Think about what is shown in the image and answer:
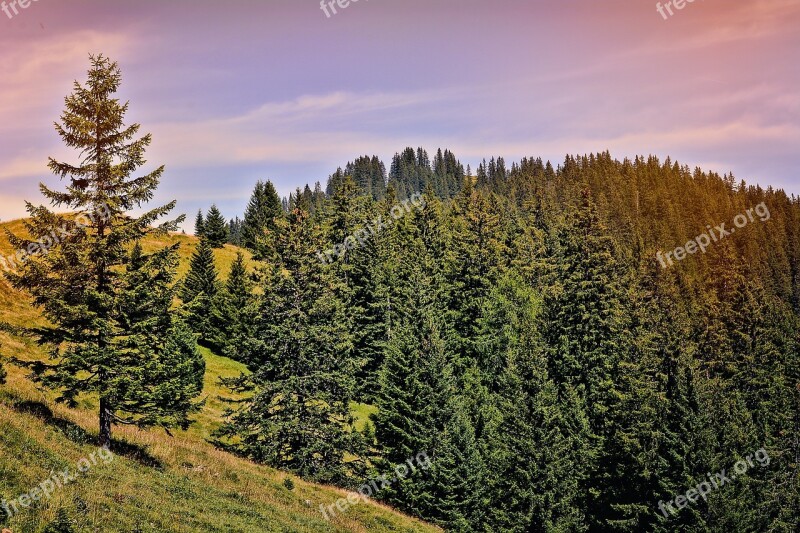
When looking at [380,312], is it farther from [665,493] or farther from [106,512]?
[106,512]

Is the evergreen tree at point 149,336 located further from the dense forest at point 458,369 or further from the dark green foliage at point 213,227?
the dark green foliage at point 213,227

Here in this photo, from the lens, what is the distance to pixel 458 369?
5197 cm

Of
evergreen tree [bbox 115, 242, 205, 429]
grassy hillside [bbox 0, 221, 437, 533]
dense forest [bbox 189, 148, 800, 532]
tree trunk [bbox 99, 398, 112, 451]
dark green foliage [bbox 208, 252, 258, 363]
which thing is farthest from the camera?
dark green foliage [bbox 208, 252, 258, 363]

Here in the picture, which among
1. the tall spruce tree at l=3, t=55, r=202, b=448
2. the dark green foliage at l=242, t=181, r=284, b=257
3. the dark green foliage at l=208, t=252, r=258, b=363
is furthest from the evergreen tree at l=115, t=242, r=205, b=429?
the dark green foliage at l=242, t=181, r=284, b=257

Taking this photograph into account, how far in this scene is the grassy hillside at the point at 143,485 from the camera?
14398mm

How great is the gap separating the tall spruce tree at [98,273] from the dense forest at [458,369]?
83 millimetres

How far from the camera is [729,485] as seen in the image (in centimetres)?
3384

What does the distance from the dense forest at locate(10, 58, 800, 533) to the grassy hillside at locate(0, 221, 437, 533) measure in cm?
179

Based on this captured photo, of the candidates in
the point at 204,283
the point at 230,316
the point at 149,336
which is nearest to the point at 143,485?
the point at 149,336

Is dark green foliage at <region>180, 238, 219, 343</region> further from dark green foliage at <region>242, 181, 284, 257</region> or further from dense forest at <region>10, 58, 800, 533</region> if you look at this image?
dark green foliage at <region>242, 181, 284, 257</region>

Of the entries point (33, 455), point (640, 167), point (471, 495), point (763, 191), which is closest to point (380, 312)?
point (471, 495)

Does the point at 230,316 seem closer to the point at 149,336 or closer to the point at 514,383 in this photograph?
the point at 514,383

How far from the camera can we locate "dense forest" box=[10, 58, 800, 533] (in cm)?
1948

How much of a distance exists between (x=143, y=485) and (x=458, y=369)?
36.9m
